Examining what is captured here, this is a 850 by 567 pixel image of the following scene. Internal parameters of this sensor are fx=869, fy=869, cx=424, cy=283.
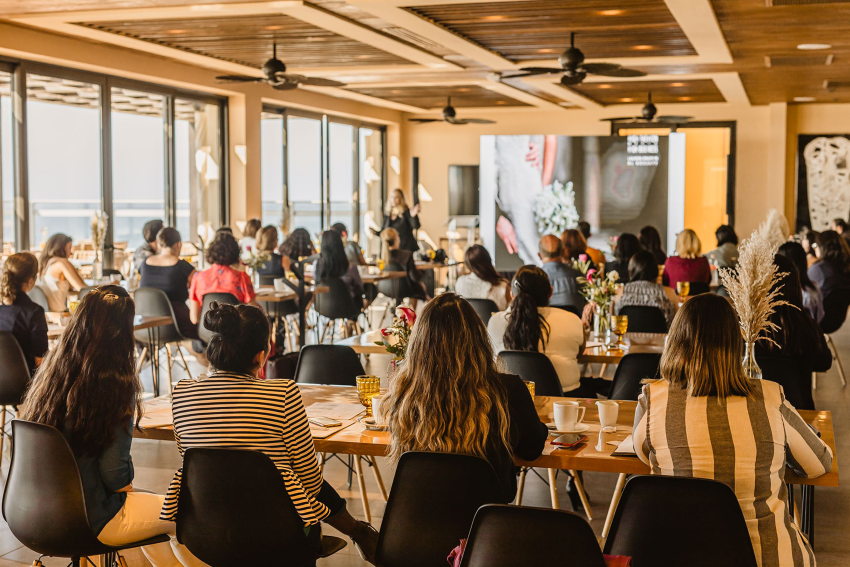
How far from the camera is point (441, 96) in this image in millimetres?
13633

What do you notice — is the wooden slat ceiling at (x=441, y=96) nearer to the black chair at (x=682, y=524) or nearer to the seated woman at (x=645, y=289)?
the seated woman at (x=645, y=289)

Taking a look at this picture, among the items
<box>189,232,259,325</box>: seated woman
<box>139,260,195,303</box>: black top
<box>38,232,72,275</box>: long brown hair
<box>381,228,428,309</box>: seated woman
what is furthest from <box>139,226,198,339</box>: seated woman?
<box>381,228,428,309</box>: seated woman

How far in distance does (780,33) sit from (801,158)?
7.09m

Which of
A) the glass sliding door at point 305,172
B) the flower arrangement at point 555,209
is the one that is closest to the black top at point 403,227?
the glass sliding door at point 305,172

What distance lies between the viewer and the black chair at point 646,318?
555cm

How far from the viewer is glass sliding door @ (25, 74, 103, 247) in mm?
8344

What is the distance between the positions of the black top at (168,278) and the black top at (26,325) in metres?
2.12

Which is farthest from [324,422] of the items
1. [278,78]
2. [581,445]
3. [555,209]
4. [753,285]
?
[555,209]

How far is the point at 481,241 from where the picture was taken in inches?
562

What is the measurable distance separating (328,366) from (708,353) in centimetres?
225

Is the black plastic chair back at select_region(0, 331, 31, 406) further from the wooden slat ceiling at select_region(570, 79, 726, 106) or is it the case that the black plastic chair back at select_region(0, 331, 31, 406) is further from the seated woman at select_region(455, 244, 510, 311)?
the wooden slat ceiling at select_region(570, 79, 726, 106)

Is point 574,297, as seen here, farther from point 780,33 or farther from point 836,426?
point 780,33

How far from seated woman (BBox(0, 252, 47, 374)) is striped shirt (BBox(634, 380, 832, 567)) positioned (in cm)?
349

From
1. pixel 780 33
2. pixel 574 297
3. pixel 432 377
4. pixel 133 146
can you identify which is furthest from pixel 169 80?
pixel 432 377
